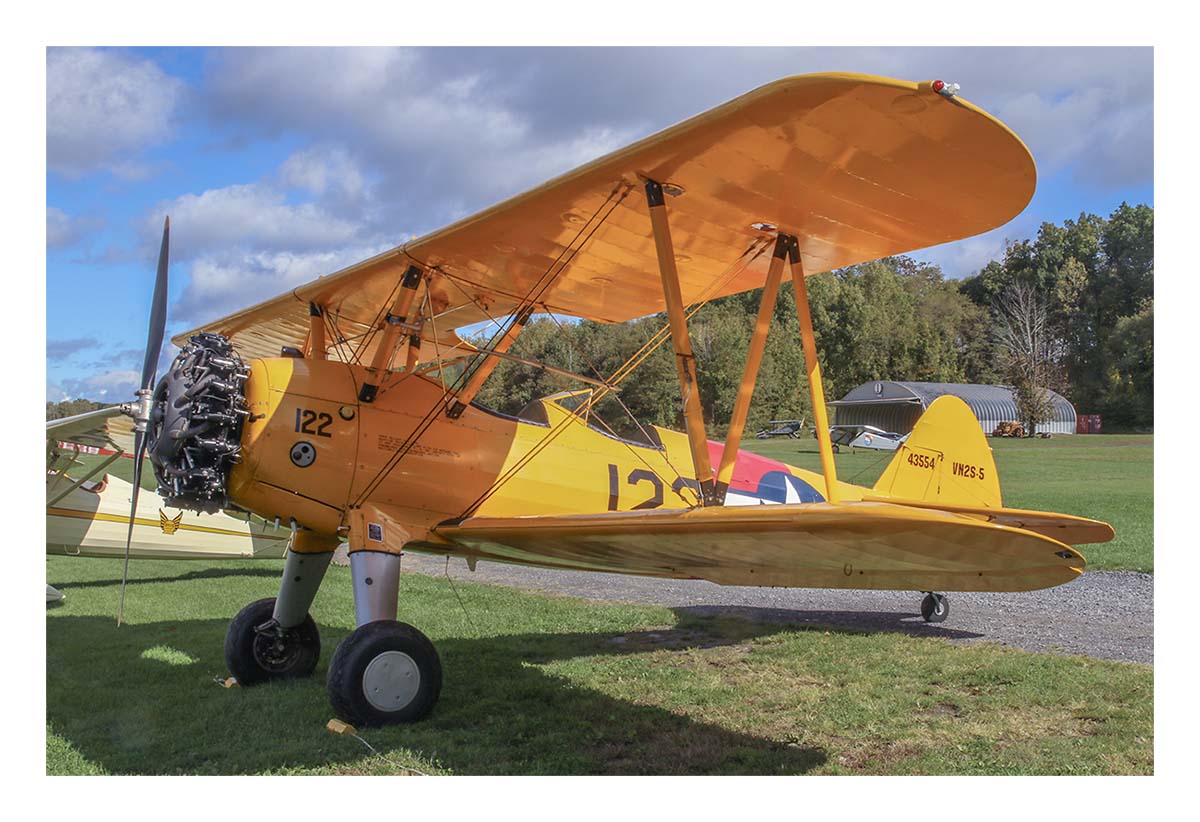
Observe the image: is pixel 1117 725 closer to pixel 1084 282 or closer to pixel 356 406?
pixel 356 406

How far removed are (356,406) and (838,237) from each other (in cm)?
325

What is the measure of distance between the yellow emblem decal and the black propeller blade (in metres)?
6.18

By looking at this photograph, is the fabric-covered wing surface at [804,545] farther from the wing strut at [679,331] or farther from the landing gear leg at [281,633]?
the landing gear leg at [281,633]

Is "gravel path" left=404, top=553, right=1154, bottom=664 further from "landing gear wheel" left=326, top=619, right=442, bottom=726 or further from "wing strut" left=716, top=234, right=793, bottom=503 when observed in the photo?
"landing gear wheel" left=326, top=619, right=442, bottom=726

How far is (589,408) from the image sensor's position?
5988 mm

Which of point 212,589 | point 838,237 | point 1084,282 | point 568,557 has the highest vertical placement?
point 1084,282

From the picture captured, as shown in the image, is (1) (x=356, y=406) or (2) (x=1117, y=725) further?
(1) (x=356, y=406)

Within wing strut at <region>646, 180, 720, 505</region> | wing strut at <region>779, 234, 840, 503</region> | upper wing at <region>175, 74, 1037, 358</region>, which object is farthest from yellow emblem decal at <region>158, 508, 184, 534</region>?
wing strut at <region>779, 234, 840, 503</region>

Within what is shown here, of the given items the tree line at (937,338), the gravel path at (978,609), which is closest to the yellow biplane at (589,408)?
the gravel path at (978,609)

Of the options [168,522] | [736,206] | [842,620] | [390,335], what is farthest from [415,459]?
[168,522]

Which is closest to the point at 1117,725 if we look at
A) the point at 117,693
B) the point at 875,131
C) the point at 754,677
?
the point at 754,677

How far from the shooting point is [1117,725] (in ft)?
14.9

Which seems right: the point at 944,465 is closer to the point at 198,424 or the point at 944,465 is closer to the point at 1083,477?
the point at 198,424

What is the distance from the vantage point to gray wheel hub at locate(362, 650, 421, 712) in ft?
14.9
